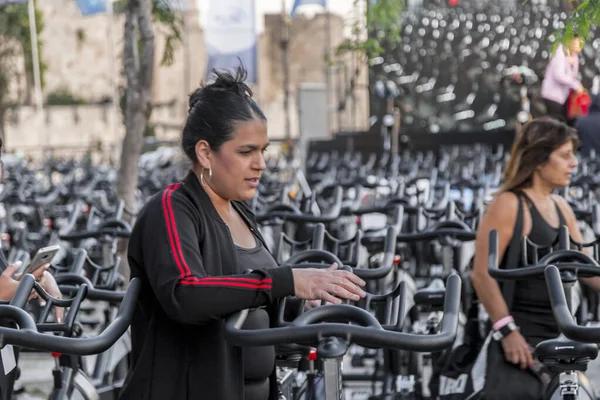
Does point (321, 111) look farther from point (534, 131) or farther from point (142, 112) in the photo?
point (534, 131)

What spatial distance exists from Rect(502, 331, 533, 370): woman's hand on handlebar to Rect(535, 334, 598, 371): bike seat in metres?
0.88

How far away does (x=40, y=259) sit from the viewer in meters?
3.02

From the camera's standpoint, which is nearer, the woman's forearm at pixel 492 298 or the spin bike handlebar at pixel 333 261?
the spin bike handlebar at pixel 333 261

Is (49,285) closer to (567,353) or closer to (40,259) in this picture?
(40,259)

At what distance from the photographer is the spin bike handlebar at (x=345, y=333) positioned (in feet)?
7.25

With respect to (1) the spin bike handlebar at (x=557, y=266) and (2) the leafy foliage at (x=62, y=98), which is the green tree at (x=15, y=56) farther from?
(1) the spin bike handlebar at (x=557, y=266)

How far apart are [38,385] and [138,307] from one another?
13.1 ft

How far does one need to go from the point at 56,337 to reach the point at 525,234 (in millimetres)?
2356

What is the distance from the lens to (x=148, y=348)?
105 inches

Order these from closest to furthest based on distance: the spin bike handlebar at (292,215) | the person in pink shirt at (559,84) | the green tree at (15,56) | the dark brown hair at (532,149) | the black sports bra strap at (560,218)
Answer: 1. the black sports bra strap at (560,218)
2. the dark brown hair at (532,149)
3. the spin bike handlebar at (292,215)
4. the person in pink shirt at (559,84)
5. the green tree at (15,56)

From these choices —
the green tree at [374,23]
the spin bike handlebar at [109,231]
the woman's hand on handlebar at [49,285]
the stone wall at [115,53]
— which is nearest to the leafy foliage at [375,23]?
the green tree at [374,23]

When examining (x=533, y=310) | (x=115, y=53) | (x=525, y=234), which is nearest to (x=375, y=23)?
Result: (x=525, y=234)

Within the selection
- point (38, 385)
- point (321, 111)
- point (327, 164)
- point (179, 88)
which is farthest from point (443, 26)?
point (179, 88)

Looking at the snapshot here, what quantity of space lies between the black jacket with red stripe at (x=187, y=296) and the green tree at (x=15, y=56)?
47.7 metres
